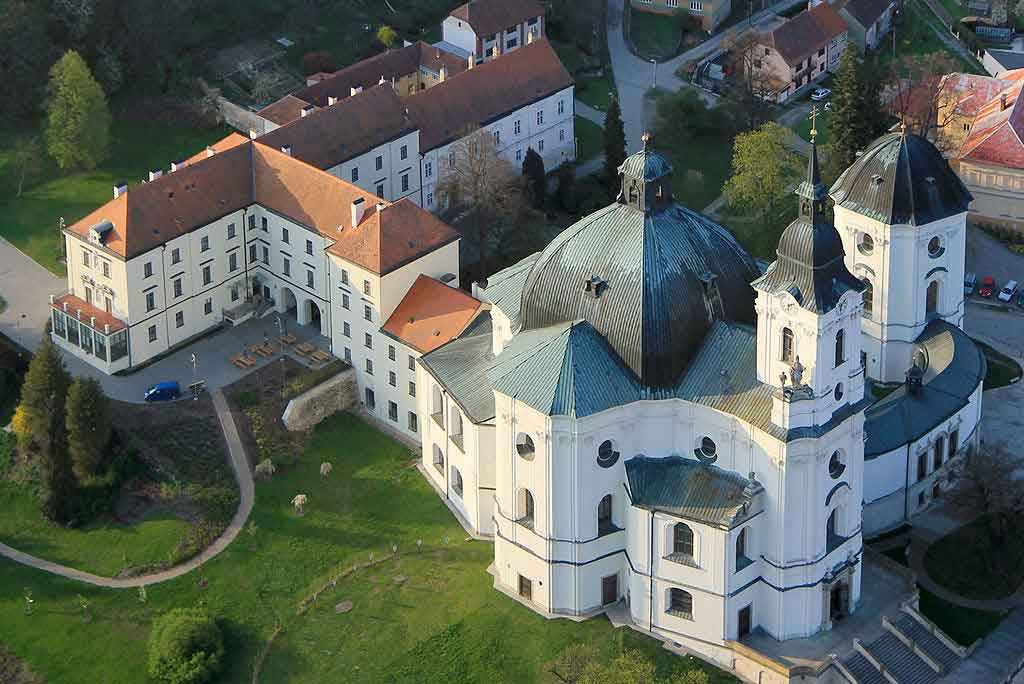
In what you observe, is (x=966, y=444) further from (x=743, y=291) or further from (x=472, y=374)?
(x=472, y=374)

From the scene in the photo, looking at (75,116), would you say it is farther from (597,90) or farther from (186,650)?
(186,650)

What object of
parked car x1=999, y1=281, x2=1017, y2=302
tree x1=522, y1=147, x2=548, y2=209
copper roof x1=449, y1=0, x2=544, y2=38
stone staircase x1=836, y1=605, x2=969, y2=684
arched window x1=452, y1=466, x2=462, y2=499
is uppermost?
copper roof x1=449, y1=0, x2=544, y2=38

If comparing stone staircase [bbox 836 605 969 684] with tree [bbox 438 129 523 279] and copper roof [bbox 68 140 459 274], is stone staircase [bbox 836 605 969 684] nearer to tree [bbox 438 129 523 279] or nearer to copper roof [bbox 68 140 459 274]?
copper roof [bbox 68 140 459 274]

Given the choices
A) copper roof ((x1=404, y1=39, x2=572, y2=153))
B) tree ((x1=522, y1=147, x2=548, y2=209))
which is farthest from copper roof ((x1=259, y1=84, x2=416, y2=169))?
tree ((x1=522, y1=147, x2=548, y2=209))

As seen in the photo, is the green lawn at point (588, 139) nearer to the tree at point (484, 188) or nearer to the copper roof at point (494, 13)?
the copper roof at point (494, 13)

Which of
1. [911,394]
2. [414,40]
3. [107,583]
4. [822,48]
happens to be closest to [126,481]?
[107,583]

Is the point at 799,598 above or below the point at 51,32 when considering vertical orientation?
below

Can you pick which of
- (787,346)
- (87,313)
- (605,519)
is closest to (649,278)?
(787,346)
